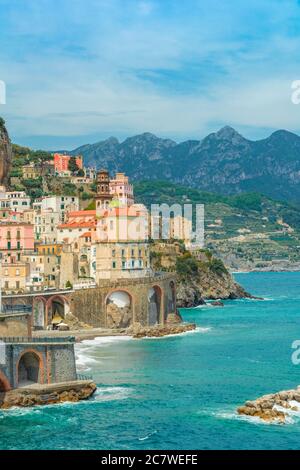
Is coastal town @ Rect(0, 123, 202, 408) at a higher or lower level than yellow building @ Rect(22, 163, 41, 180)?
lower

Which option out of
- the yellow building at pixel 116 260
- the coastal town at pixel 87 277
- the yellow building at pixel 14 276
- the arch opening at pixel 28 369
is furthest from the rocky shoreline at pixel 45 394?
the yellow building at pixel 116 260

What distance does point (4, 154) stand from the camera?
119m

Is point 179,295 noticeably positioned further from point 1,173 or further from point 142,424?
point 142,424

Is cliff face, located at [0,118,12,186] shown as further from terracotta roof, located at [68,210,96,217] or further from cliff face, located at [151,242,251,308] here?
cliff face, located at [151,242,251,308]

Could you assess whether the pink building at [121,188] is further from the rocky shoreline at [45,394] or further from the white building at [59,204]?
the rocky shoreline at [45,394]

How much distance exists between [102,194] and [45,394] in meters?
60.5

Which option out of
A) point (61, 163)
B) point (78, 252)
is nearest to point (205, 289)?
point (61, 163)

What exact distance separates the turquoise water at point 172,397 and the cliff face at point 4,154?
44.9m

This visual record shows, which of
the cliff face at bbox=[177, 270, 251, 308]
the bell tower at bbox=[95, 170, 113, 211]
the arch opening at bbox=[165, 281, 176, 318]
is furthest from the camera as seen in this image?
the cliff face at bbox=[177, 270, 251, 308]

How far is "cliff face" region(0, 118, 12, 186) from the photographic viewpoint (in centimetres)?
11787

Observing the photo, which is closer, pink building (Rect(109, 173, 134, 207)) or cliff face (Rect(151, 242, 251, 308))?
cliff face (Rect(151, 242, 251, 308))

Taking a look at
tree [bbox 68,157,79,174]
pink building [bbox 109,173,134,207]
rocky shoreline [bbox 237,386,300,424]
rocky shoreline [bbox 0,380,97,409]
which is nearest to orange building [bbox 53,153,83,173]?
tree [bbox 68,157,79,174]

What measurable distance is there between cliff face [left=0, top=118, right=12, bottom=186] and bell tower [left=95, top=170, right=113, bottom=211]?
16.1 metres
